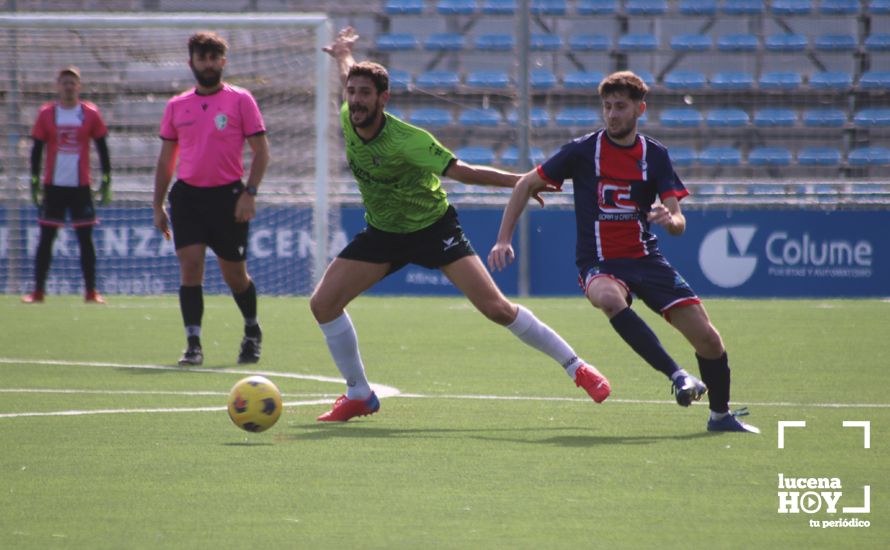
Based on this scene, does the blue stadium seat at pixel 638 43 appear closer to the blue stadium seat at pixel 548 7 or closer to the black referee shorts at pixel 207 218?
the blue stadium seat at pixel 548 7

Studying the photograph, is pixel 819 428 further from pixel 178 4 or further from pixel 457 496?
pixel 178 4

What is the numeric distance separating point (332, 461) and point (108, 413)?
6.28 feet

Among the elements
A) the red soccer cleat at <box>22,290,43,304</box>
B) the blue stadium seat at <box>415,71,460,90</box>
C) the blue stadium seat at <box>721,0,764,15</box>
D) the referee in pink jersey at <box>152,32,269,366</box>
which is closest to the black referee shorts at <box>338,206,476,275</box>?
the referee in pink jersey at <box>152,32,269,366</box>

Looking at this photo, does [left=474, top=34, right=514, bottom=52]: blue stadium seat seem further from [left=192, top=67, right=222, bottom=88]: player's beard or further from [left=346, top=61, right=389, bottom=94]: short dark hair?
[left=346, top=61, right=389, bottom=94]: short dark hair

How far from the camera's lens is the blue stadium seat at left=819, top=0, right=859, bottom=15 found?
23.4m

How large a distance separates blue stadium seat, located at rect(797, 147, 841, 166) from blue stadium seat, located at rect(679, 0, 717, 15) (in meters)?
3.06

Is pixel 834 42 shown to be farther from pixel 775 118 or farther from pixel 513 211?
pixel 513 211

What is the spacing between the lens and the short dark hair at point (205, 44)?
9508 mm

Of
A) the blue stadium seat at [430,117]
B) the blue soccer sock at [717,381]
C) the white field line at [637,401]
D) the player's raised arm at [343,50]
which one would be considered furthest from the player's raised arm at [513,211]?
the blue stadium seat at [430,117]

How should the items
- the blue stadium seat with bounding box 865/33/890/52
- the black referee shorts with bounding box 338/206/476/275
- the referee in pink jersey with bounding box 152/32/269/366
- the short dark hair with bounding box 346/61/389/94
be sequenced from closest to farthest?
the short dark hair with bounding box 346/61/389/94 < the black referee shorts with bounding box 338/206/476/275 < the referee in pink jersey with bounding box 152/32/269/366 < the blue stadium seat with bounding box 865/33/890/52

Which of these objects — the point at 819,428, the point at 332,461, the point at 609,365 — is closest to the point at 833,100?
the point at 609,365

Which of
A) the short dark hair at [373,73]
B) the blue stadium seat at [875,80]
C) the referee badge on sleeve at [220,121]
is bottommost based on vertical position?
the referee badge on sleeve at [220,121]

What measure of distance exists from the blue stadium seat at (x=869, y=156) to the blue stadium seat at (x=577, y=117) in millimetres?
3859

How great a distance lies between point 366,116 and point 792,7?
18422 mm
